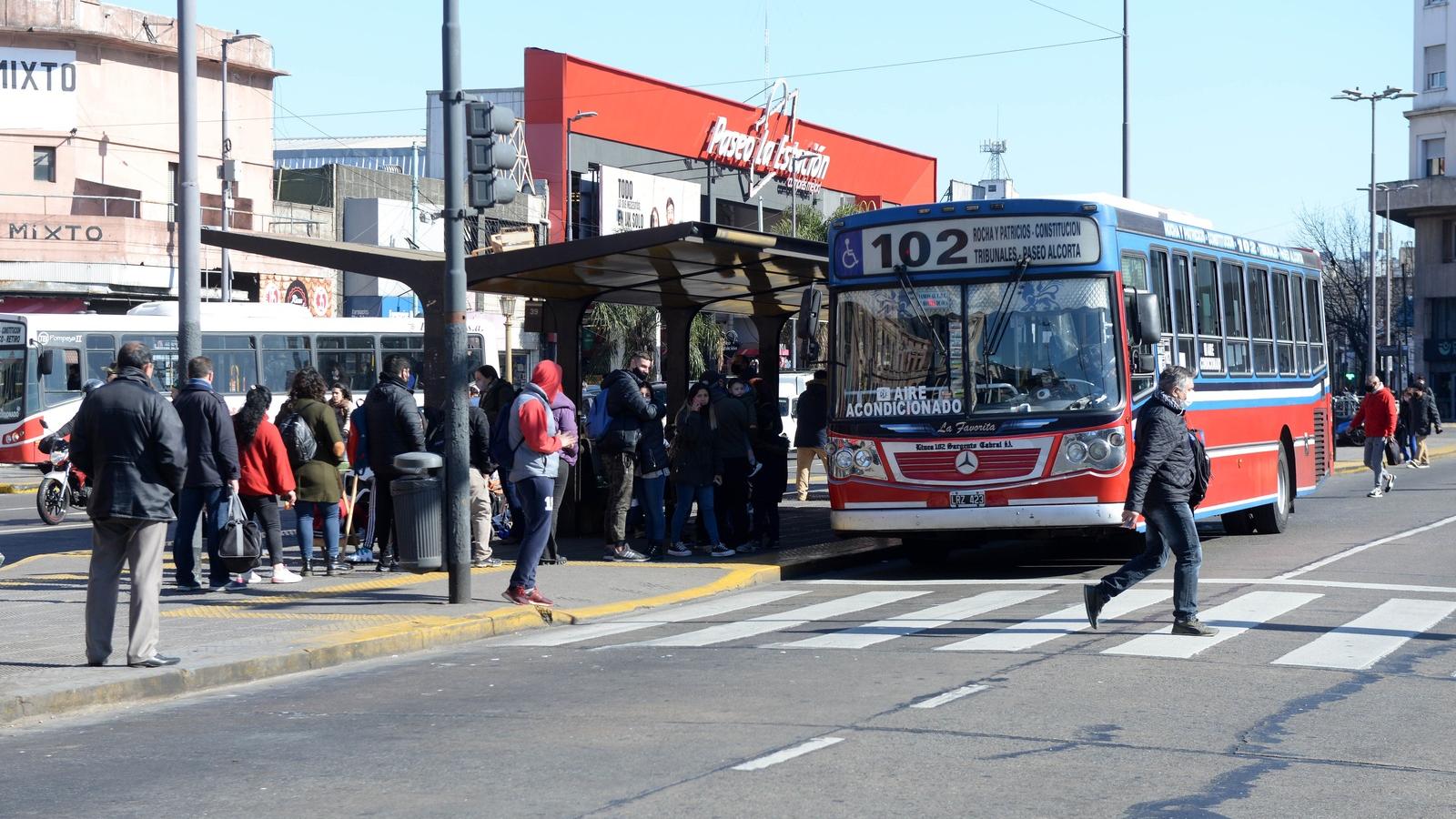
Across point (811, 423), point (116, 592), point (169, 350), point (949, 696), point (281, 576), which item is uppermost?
point (169, 350)

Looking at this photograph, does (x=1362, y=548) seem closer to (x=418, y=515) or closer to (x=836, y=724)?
(x=418, y=515)

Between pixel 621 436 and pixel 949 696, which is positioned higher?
pixel 621 436

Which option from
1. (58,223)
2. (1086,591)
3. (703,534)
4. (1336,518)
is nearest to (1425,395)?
(1336,518)

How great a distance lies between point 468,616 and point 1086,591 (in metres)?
4.21

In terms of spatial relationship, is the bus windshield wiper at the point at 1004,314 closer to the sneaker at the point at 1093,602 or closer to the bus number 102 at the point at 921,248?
the bus number 102 at the point at 921,248

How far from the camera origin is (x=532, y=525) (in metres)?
12.3

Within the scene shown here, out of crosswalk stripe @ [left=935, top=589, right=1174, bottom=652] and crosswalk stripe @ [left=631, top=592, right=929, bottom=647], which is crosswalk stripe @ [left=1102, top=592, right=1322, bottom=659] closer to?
crosswalk stripe @ [left=935, top=589, right=1174, bottom=652]

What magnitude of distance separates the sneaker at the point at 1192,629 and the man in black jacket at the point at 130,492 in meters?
6.13

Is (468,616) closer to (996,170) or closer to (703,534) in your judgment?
(703,534)

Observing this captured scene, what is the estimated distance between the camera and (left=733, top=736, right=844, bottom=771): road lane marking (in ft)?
22.5

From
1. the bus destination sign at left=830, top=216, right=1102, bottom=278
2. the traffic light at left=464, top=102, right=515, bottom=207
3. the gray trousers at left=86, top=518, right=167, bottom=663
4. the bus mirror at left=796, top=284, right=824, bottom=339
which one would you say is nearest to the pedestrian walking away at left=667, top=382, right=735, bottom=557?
the bus mirror at left=796, top=284, right=824, bottom=339

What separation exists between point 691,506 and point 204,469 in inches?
197

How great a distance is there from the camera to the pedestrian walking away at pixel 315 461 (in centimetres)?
1380

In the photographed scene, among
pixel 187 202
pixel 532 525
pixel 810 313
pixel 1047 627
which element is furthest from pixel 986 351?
pixel 187 202
